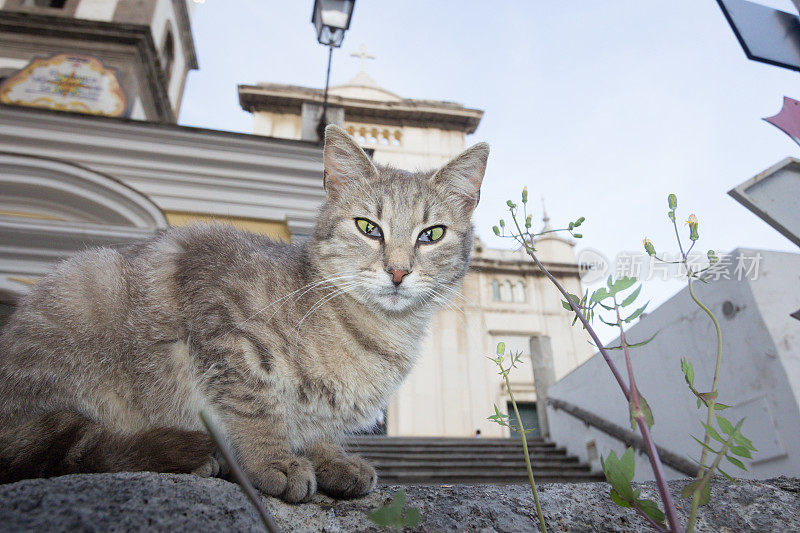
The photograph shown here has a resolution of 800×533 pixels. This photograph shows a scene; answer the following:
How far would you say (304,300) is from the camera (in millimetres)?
2143

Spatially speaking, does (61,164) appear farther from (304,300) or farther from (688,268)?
(688,268)

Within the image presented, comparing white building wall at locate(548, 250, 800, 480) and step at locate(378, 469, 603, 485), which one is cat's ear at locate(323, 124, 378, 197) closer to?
white building wall at locate(548, 250, 800, 480)

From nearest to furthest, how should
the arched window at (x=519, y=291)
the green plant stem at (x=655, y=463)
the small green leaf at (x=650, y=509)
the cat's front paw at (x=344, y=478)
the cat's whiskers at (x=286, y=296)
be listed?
the green plant stem at (x=655, y=463) < the small green leaf at (x=650, y=509) < the cat's front paw at (x=344, y=478) < the cat's whiskers at (x=286, y=296) < the arched window at (x=519, y=291)

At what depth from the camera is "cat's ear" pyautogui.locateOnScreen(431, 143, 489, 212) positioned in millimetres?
2609

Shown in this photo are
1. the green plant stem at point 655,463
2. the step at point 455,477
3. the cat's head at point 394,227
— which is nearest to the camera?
the green plant stem at point 655,463

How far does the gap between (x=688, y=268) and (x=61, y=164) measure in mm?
6037

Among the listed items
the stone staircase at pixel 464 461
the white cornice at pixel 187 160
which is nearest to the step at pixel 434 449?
the stone staircase at pixel 464 461

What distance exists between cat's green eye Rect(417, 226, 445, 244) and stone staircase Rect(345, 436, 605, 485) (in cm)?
432

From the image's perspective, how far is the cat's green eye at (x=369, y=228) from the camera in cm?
238

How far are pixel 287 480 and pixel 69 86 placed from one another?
7967mm

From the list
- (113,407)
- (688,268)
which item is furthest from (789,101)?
(113,407)

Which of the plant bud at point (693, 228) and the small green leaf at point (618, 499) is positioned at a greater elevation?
the plant bud at point (693, 228)

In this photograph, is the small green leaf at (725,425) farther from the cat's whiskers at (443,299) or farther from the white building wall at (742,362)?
the white building wall at (742,362)

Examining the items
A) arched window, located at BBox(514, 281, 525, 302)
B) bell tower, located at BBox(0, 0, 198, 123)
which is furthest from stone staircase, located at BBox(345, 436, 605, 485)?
arched window, located at BBox(514, 281, 525, 302)
